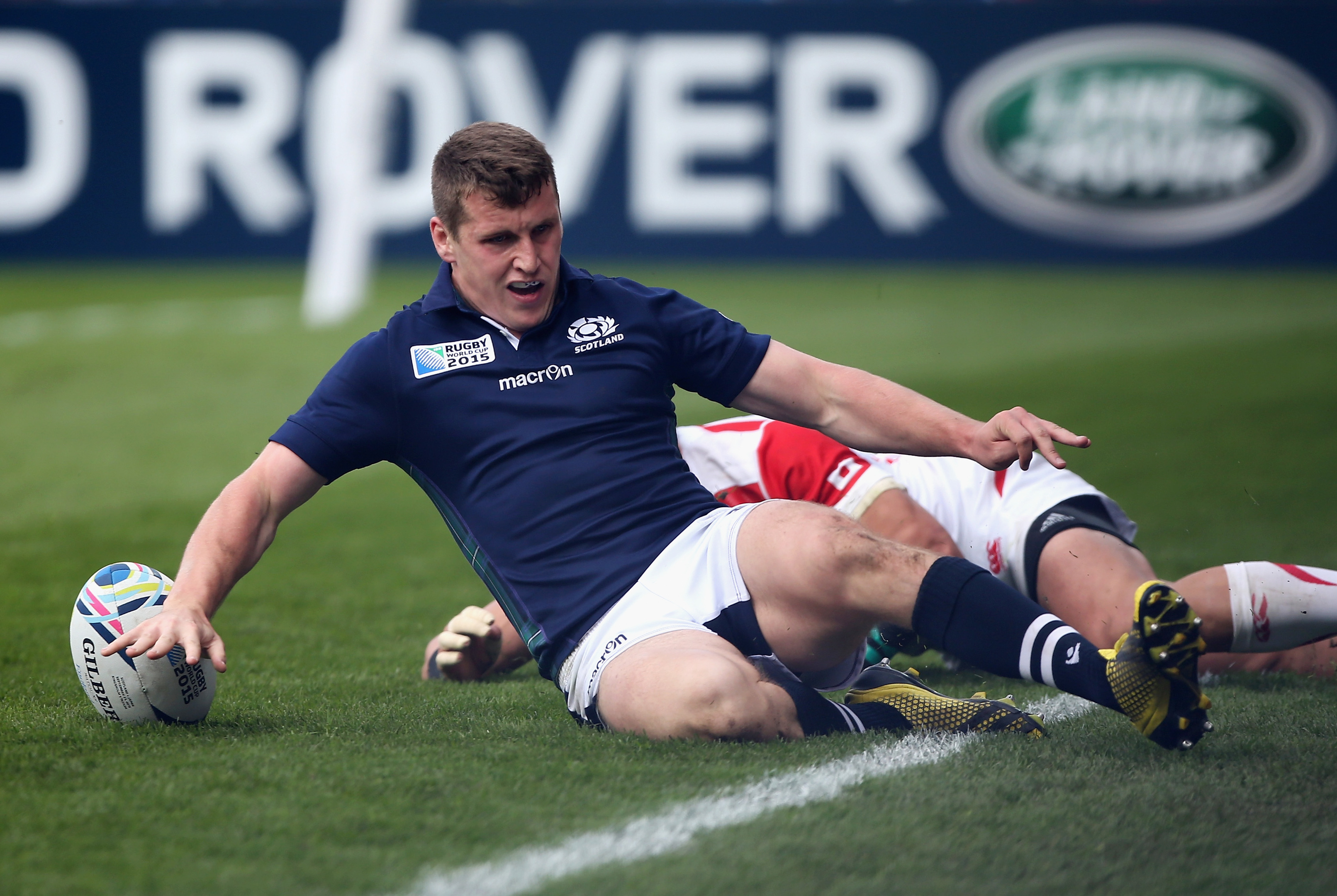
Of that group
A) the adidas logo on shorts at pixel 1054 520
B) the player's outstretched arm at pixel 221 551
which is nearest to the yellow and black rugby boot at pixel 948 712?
the adidas logo on shorts at pixel 1054 520

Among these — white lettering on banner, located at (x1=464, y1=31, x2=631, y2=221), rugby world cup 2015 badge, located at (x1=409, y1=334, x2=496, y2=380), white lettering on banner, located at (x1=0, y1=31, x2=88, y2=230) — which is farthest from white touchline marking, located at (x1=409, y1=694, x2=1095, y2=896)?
white lettering on banner, located at (x1=0, y1=31, x2=88, y2=230)

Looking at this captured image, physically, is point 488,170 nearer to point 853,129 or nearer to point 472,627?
point 472,627

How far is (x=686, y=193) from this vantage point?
16.7 m

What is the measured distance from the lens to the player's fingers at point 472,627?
403 centimetres

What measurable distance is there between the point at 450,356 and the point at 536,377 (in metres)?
0.21

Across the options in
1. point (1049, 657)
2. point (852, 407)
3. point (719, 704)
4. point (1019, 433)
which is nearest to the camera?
point (1049, 657)

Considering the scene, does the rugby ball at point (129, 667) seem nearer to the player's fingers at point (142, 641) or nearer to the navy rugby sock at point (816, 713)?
the player's fingers at point (142, 641)

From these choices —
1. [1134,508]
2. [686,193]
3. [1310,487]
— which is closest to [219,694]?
[1134,508]

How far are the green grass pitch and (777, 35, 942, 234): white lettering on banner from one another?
18.9ft

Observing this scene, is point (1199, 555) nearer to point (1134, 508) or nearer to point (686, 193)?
point (1134, 508)

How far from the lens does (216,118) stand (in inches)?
645

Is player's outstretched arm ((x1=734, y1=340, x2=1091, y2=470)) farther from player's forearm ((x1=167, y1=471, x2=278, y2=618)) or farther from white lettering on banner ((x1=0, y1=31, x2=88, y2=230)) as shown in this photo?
white lettering on banner ((x1=0, y1=31, x2=88, y2=230))

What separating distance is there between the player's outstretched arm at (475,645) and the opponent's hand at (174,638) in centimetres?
98

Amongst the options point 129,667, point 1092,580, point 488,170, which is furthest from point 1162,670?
point 129,667
